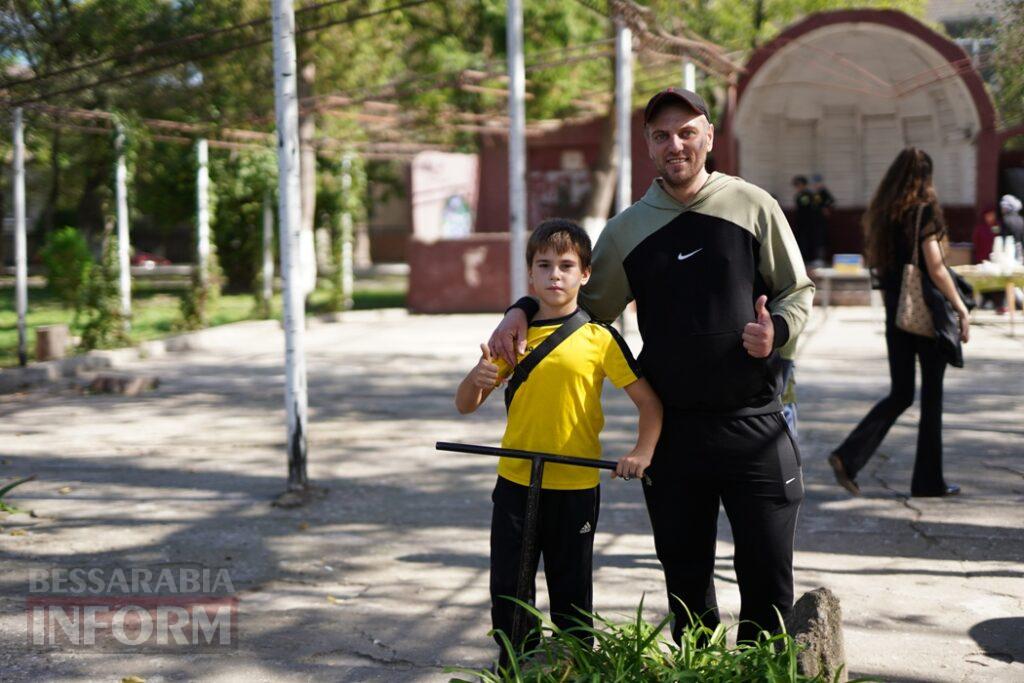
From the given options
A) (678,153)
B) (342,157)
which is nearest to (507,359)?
(678,153)

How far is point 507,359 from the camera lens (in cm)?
349

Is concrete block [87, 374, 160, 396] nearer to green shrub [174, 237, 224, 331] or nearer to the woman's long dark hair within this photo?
green shrub [174, 237, 224, 331]

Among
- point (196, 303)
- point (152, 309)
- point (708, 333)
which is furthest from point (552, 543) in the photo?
point (152, 309)

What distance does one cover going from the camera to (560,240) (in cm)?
351

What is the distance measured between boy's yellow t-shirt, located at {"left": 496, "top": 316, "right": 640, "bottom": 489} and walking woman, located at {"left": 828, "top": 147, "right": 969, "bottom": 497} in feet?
11.5

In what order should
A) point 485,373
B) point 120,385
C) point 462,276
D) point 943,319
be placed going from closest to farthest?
point 485,373
point 943,319
point 120,385
point 462,276

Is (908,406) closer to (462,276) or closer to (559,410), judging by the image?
(559,410)

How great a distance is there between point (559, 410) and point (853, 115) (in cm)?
2123

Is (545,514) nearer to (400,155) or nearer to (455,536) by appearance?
(455,536)

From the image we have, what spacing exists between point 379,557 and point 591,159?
2110 centimetres

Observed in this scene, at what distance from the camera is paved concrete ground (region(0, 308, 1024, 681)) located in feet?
15.0

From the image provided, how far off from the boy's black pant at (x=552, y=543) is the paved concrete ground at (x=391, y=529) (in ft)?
2.87

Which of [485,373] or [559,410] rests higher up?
[485,373]

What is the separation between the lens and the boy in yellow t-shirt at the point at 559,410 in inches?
139
